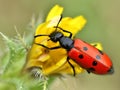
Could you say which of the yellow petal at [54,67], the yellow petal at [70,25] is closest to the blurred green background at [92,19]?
the yellow petal at [70,25]

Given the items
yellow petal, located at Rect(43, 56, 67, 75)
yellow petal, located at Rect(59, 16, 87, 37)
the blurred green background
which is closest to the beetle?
yellow petal, located at Rect(59, 16, 87, 37)

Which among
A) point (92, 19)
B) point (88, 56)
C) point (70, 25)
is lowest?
point (92, 19)

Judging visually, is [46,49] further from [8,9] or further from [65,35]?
[8,9]

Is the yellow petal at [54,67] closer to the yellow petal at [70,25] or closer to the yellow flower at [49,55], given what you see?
the yellow flower at [49,55]

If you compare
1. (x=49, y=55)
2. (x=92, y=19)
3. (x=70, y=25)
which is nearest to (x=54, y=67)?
(x=49, y=55)

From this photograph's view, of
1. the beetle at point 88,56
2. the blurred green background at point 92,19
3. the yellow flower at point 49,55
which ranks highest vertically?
the yellow flower at point 49,55

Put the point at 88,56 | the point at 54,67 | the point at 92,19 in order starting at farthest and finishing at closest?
1. the point at 92,19
2. the point at 88,56
3. the point at 54,67

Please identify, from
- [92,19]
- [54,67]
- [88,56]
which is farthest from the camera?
[92,19]

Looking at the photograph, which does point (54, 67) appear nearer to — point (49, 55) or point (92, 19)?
point (49, 55)
